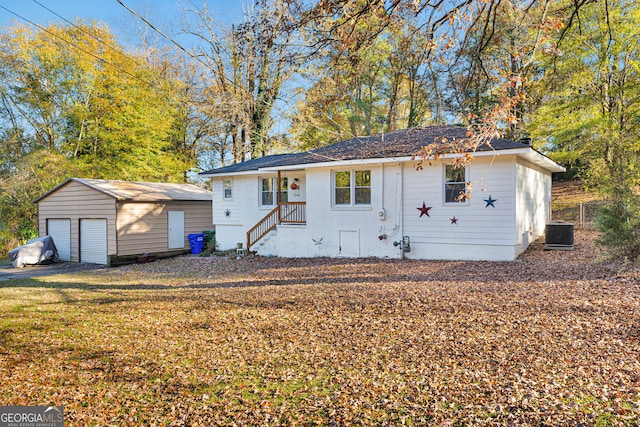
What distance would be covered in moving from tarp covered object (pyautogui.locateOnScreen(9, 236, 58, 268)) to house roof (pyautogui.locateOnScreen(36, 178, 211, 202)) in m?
2.31

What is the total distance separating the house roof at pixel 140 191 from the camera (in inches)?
613

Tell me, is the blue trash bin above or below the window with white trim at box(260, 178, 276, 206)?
below

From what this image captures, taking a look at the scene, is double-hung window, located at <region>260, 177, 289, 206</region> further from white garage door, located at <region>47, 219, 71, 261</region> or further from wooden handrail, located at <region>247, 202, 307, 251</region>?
white garage door, located at <region>47, 219, 71, 261</region>

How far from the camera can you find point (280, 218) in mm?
14844

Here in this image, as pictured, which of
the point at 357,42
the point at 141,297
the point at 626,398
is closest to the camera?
the point at 626,398

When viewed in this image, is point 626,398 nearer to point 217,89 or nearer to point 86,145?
point 217,89

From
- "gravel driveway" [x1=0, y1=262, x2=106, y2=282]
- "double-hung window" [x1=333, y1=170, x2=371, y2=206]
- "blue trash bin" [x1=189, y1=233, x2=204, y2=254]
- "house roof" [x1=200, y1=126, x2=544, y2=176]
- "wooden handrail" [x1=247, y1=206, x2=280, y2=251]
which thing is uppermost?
"house roof" [x1=200, y1=126, x2=544, y2=176]

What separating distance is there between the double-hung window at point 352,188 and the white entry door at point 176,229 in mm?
8481

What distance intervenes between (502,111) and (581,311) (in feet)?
11.6

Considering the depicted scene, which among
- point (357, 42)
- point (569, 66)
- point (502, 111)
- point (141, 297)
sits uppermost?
point (569, 66)

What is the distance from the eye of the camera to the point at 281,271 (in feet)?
36.6

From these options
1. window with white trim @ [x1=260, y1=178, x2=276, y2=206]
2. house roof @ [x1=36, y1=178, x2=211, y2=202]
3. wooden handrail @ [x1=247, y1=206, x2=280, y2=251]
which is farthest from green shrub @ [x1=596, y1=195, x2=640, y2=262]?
house roof @ [x1=36, y1=178, x2=211, y2=202]

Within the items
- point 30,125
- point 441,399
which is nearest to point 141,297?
point 441,399

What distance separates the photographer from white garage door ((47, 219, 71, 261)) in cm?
1697
